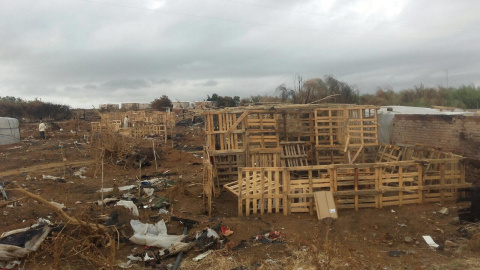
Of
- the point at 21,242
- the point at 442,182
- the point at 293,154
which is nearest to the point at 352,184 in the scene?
the point at 442,182

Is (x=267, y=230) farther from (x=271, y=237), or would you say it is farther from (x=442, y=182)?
(x=442, y=182)

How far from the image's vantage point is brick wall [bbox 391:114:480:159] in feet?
35.5

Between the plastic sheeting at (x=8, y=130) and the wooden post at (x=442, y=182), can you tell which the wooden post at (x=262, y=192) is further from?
the plastic sheeting at (x=8, y=130)

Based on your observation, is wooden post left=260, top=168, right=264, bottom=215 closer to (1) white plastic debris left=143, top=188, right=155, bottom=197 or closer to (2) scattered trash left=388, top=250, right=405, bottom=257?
(2) scattered trash left=388, top=250, right=405, bottom=257

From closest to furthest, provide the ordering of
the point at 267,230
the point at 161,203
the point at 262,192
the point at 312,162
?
the point at 267,230 < the point at 262,192 < the point at 161,203 < the point at 312,162

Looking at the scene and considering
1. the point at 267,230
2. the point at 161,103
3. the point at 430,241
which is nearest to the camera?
the point at 430,241

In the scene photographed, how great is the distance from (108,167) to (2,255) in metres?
9.20

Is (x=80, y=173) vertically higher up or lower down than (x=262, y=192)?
lower down

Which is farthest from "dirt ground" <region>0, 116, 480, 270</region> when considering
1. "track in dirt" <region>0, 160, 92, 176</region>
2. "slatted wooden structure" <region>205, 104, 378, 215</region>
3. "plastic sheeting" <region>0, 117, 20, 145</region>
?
"plastic sheeting" <region>0, 117, 20, 145</region>

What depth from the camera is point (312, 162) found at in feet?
42.0

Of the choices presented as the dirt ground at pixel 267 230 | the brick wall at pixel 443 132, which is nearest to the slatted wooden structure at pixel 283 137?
the dirt ground at pixel 267 230

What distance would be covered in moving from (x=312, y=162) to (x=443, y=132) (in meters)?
4.64

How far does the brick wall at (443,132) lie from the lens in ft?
35.5

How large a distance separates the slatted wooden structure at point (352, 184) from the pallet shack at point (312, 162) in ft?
0.07
